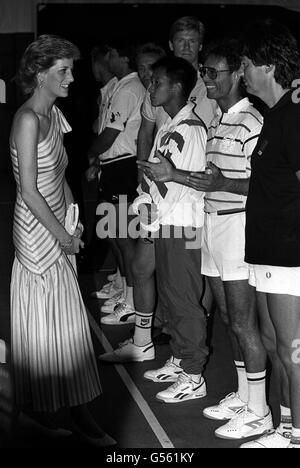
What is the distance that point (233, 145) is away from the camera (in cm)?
478

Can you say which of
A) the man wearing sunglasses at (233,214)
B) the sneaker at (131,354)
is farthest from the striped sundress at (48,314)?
the sneaker at (131,354)

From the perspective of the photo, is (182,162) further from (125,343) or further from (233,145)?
(125,343)

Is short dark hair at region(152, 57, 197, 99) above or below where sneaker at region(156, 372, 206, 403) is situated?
above

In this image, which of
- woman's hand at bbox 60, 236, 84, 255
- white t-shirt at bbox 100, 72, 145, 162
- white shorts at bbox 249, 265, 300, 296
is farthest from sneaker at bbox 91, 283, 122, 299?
white shorts at bbox 249, 265, 300, 296

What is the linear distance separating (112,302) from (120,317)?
16.6 inches

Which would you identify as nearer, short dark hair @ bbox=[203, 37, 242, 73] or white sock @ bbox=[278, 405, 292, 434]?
white sock @ bbox=[278, 405, 292, 434]

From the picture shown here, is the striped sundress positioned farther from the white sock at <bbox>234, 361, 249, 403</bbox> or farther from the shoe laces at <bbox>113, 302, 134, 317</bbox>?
the shoe laces at <bbox>113, 302, 134, 317</bbox>

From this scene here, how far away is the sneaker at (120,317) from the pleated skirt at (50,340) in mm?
2422

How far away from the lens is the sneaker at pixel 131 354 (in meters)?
6.22

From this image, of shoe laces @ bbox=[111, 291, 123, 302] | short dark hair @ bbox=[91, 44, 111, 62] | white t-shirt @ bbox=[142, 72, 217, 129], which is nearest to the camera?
white t-shirt @ bbox=[142, 72, 217, 129]

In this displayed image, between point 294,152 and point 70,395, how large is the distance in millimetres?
1630

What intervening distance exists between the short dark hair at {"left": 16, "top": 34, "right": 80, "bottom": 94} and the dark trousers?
1.40 m

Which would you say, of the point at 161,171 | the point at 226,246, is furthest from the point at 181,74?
the point at 226,246

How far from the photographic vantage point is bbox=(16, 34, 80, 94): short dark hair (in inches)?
178
